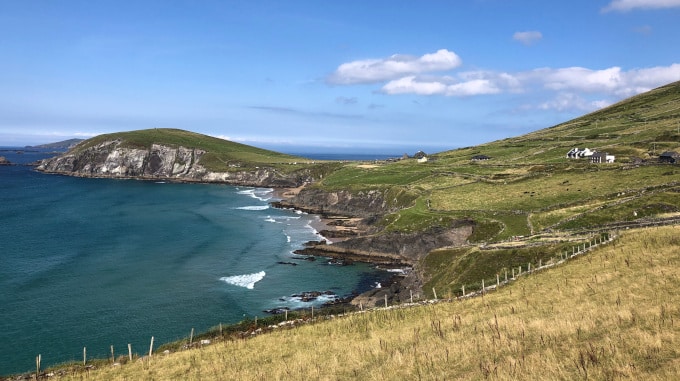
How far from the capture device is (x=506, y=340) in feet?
70.8

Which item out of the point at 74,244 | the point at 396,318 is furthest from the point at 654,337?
the point at 74,244

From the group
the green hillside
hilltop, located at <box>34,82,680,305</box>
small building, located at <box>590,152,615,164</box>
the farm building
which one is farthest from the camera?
the farm building

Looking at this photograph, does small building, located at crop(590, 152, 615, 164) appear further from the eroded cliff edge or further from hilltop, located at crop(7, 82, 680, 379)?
the eroded cliff edge

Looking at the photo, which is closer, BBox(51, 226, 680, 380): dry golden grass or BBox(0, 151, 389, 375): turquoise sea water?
BBox(51, 226, 680, 380): dry golden grass

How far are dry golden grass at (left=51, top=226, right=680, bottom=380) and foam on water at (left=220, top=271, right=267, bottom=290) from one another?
3965cm

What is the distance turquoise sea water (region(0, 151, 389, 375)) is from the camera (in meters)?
53.2

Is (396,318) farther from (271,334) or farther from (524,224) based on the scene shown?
(524,224)

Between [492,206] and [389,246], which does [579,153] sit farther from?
[389,246]

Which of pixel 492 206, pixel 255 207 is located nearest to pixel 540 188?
pixel 492 206

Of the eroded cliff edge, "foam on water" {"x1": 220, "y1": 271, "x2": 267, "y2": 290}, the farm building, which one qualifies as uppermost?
the farm building

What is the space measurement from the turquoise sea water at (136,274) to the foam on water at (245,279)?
174 mm

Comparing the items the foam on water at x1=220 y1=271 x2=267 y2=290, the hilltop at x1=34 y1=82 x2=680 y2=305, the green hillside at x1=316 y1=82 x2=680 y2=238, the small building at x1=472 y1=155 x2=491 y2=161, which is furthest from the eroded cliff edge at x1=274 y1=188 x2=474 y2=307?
the small building at x1=472 y1=155 x2=491 y2=161

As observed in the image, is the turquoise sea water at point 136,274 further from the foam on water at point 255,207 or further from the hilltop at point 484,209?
the hilltop at point 484,209

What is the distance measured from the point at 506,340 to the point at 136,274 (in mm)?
71415
